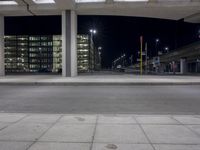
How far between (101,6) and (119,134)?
77.5 feet

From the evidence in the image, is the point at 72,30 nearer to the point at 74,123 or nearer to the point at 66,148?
the point at 74,123

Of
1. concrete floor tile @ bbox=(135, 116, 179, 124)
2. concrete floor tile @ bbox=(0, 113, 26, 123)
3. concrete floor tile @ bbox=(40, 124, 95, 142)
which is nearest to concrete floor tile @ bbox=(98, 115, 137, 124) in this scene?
concrete floor tile @ bbox=(135, 116, 179, 124)

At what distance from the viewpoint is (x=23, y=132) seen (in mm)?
6379

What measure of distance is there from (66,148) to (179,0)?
2542cm

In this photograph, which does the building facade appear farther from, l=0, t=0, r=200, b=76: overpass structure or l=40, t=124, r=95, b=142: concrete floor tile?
l=40, t=124, r=95, b=142: concrete floor tile

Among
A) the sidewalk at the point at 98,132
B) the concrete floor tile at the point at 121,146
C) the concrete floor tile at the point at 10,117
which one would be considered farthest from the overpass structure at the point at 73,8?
the concrete floor tile at the point at 121,146

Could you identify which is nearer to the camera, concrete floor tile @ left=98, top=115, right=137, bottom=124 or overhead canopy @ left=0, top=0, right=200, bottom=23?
concrete floor tile @ left=98, top=115, right=137, bottom=124

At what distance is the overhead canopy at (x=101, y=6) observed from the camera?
27.5m

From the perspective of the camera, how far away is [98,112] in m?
9.34

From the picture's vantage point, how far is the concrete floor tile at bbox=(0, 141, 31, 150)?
522 centimetres

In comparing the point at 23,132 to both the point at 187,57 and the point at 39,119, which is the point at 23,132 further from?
the point at 187,57

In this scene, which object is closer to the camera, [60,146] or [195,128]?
[60,146]

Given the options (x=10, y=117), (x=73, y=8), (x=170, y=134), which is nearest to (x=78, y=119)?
(x=10, y=117)

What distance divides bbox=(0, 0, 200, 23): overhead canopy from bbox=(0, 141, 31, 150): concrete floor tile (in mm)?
22508
